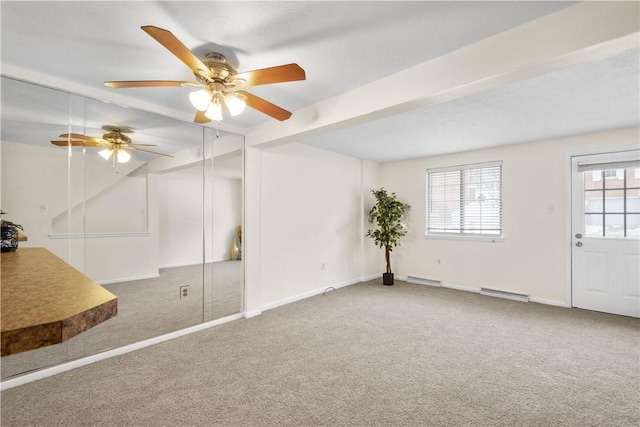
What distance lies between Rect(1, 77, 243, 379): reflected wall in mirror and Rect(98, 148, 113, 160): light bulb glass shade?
31 mm

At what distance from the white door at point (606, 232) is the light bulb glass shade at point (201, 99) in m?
4.66

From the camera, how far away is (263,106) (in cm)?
227

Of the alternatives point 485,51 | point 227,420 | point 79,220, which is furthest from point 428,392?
point 79,220

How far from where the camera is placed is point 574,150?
13.2 ft

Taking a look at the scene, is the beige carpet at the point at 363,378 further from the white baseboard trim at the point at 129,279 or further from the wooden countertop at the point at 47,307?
the wooden countertop at the point at 47,307

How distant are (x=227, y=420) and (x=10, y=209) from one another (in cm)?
220

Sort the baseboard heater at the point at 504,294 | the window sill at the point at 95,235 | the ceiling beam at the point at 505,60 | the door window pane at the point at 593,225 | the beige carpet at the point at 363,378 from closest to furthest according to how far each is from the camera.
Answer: the ceiling beam at the point at 505,60 < the beige carpet at the point at 363,378 < the window sill at the point at 95,235 < the door window pane at the point at 593,225 < the baseboard heater at the point at 504,294

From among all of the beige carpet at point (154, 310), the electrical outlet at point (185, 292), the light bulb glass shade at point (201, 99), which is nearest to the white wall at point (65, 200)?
the beige carpet at point (154, 310)

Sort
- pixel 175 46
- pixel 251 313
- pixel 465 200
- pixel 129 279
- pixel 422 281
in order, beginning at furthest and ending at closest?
pixel 422 281, pixel 465 200, pixel 251 313, pixel 129 279, pixel 175 46

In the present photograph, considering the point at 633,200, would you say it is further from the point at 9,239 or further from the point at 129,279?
the point at 9,239

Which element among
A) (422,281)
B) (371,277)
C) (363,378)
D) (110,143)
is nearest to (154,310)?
(110,143)

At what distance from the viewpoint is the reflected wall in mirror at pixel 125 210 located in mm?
2342

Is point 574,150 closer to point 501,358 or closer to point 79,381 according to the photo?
point 501,358

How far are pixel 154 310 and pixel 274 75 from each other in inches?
103
